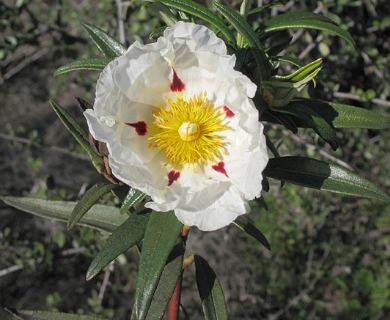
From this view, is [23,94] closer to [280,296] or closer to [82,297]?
[82,297]

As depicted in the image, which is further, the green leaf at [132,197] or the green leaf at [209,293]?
the green leaf at [209,293]

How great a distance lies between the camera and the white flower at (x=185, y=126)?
1227 mm

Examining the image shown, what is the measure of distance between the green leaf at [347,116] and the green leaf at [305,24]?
166 mm

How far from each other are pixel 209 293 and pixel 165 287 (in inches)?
9.1

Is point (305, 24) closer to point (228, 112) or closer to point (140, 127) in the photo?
point (228, 112)

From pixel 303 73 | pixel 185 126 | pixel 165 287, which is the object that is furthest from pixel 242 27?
pixel 165 287

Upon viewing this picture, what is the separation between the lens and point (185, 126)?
1.43 metres

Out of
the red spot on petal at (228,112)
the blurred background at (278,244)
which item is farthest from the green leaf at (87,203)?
the blurred background at (278,244)

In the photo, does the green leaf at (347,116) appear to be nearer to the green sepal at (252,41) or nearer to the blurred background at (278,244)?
the green sepal at (252,41)

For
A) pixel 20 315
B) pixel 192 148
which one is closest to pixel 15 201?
pixel 20 315

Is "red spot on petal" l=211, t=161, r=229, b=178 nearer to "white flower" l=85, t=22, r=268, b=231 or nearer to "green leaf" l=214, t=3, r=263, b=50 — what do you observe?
"white flower" l=85, t=22, r=268, b=231

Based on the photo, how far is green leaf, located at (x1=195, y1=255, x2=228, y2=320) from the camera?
1604 mm

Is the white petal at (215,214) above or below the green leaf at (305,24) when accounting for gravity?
below

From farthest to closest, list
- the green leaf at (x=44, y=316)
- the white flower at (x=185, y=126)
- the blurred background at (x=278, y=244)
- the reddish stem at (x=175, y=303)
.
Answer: the blurred background at (x=278, y=244), the green leaf at (x=44, y=316), the reddish stem at (x=175, y=303), the white flower at (x=185, y=126)
